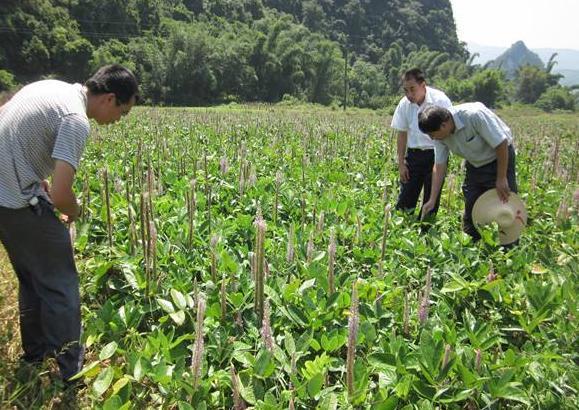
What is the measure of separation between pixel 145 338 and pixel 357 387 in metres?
1.22

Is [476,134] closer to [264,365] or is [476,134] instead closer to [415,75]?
[415,75]

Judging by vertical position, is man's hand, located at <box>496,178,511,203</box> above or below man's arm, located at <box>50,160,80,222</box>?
below

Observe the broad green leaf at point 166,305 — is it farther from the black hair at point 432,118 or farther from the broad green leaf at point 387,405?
the black hair at point 432,118

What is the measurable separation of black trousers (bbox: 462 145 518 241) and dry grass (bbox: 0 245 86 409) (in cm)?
328

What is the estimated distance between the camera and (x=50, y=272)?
240cm

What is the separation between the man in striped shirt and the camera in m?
2.21

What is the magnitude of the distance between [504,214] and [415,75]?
1489 mm

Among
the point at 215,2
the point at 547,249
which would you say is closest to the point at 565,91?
the point at 215,2

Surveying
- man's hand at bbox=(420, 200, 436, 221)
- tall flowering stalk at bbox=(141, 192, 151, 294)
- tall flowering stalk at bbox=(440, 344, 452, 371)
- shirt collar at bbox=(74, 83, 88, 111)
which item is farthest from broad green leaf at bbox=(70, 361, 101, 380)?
man's hand at bbox=(420, 200, 436, 221)

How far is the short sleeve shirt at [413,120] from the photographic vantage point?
4613 mm

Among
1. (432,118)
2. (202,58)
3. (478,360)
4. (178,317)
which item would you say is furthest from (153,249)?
(202,58)

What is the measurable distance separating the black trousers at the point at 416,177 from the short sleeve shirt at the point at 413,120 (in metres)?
0.08

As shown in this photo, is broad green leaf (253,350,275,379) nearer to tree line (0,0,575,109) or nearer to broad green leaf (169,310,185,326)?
broad green leaf (169,310,185,326)

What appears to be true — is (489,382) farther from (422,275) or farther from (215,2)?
(215,2)
